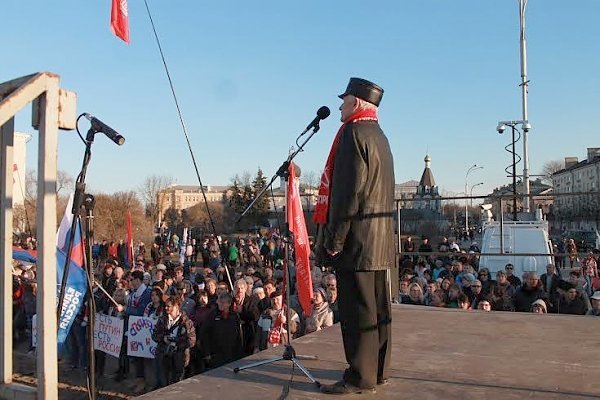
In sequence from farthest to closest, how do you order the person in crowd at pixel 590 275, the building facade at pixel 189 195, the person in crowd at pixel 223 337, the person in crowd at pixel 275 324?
1. the building facade at pixel 189 195
2. the person in crowd at pixel 590 275
3. the person in crowd at pixel 223 337
4. the person in crowd at pixel 275 324

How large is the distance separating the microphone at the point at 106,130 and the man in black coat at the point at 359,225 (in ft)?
5.37

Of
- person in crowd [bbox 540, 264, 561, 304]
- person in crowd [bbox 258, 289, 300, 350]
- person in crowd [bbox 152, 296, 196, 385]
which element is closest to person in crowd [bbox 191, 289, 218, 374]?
person in crowd [bbox 152, 296, 196, 385]

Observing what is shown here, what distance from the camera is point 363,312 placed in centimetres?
389

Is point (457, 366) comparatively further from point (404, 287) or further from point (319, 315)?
point (404, 287)

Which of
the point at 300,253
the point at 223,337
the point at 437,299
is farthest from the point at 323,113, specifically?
the point at 437,299

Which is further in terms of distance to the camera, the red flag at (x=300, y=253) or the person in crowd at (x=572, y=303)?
the person in crowd at (x=572, y=303)

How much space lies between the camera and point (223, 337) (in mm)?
8156

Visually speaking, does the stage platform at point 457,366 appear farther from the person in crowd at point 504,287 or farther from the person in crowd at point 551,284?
the person in crowd at point 551,284

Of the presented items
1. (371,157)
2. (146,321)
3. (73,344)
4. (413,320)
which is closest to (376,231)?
(371,157)

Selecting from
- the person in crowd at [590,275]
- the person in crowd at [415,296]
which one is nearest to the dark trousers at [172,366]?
the person in crowd at [415,296]

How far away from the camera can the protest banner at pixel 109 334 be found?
9.58 metres

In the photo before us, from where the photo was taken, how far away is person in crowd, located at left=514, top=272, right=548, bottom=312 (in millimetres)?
9617

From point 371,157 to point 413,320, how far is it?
11.3ft

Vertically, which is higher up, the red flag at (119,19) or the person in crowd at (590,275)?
the red flag at (119,19)
